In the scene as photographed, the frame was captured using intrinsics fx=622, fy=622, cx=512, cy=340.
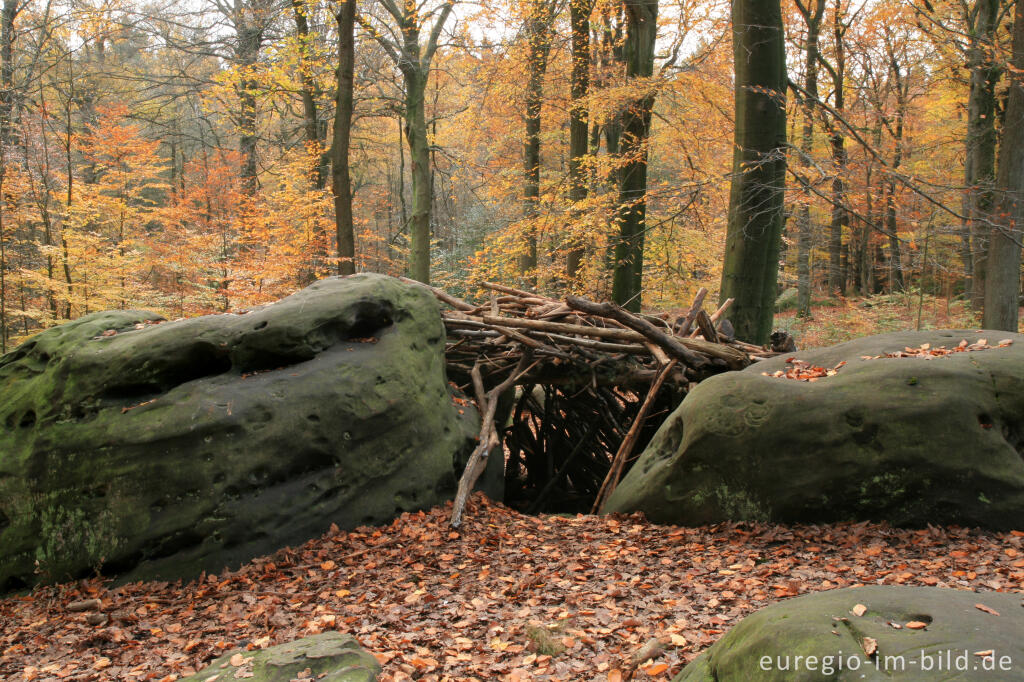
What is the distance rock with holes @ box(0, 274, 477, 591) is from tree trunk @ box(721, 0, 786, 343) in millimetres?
4075

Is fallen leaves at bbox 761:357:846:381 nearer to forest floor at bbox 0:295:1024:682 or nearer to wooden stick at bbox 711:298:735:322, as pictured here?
forest floor at bbox 0:295:1024:682

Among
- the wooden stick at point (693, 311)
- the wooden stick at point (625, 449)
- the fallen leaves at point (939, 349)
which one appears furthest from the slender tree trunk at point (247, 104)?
the fallen leaves at point (939, 349)

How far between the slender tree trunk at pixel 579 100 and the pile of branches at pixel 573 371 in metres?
5.08

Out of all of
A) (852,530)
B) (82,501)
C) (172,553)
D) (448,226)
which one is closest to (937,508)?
(852,530)

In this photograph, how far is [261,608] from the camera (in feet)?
12.9

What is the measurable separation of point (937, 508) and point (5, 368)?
305 inches

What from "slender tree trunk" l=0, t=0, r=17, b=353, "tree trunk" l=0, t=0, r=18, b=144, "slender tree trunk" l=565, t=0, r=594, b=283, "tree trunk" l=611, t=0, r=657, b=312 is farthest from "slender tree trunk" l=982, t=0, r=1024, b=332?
"tree trunk" l=0, t=0, r=18, b=144

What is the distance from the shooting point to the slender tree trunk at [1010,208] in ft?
30.1

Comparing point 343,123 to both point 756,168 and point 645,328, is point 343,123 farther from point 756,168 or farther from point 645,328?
point 756,168

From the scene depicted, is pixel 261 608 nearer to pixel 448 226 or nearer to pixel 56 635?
pixel 56 635

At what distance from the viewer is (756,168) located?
7602 mm

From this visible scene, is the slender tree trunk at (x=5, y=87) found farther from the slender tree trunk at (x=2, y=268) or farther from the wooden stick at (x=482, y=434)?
the wooden stick at (x=482, y=434)

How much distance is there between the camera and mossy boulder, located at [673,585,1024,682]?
174cm

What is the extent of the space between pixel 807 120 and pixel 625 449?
10.8m
